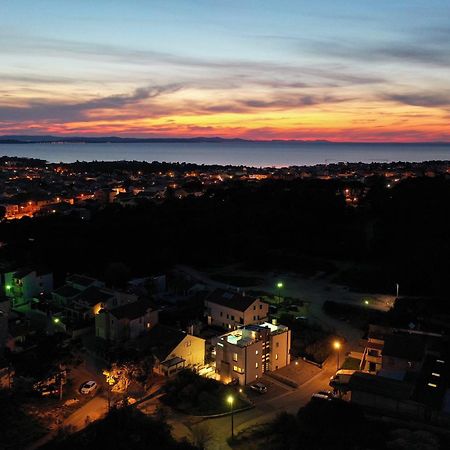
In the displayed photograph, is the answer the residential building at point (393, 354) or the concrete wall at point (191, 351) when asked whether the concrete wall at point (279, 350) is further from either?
the residential building at point (393, 354)

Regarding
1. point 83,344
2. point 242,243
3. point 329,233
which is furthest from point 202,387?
point 329,233

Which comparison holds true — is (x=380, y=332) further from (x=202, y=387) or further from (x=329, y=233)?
(x=329, y=233)

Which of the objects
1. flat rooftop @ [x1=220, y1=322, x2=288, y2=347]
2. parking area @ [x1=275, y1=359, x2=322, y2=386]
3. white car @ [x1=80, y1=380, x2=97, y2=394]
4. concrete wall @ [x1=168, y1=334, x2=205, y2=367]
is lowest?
parking area @ [x1=275, y1=359, x2=322, y2=386]

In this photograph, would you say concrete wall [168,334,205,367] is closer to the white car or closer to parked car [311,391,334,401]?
the white car

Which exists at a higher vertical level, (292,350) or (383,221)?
(383,221)

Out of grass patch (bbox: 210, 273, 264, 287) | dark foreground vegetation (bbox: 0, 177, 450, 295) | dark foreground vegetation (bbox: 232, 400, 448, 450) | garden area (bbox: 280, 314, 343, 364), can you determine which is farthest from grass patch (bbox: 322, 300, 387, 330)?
dark foreground vegetation (bbox: 232, 400, 448, 450)

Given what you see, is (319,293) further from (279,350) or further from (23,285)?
(23,285)

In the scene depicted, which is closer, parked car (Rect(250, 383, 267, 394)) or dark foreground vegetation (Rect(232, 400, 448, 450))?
dark foreground vegetation (Rect(232, 400, 448, 450))
